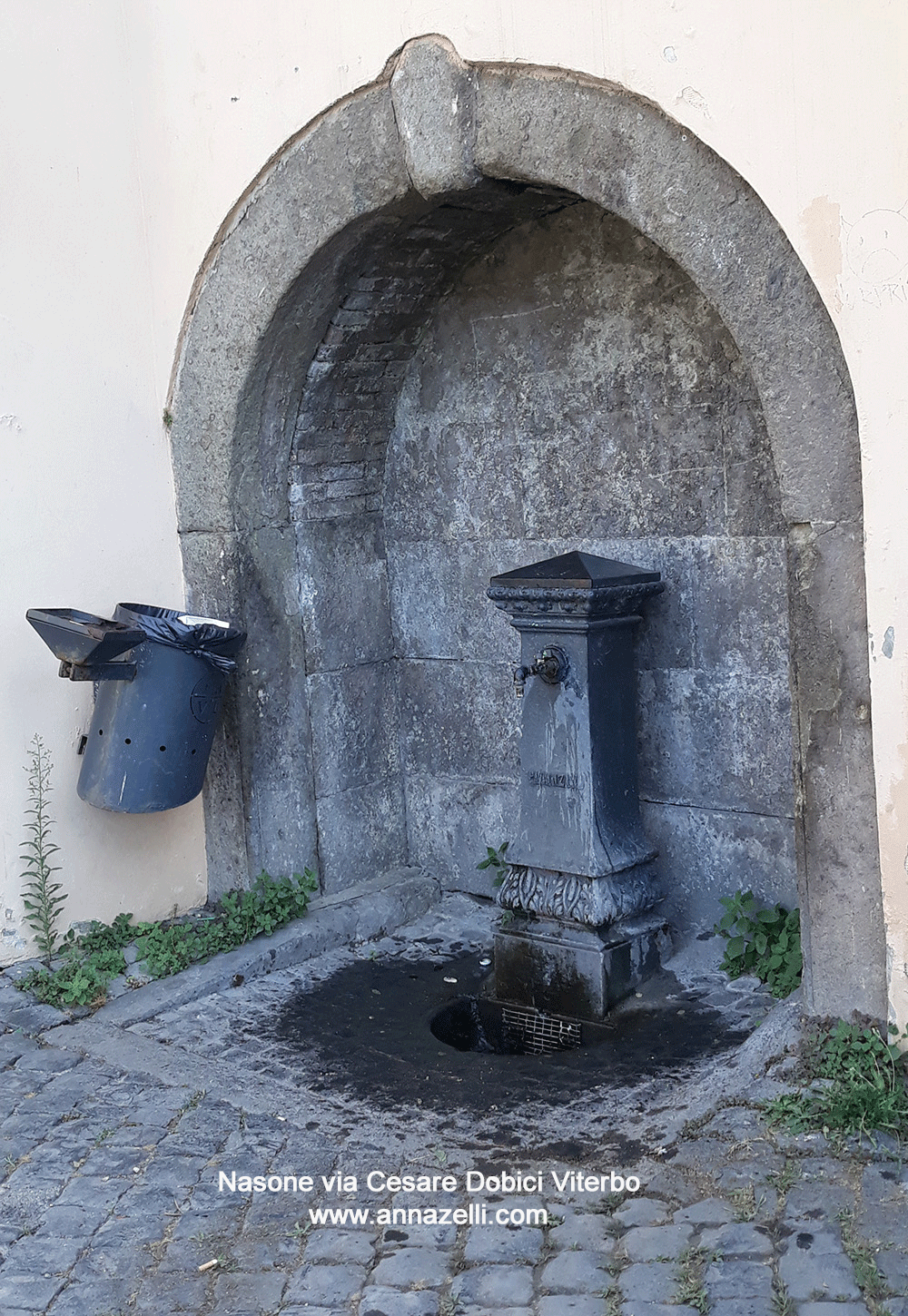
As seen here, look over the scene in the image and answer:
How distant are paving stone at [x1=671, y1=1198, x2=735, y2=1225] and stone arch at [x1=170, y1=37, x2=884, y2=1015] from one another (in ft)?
2.48

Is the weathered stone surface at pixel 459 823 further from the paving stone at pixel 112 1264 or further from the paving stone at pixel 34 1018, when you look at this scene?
the paving stone at pixel 112 1264

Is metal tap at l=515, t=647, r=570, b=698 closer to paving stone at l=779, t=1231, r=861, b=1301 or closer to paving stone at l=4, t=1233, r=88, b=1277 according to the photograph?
paving stone at l=779, t=1231, r=861, b=1301

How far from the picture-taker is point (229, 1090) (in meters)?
3.71

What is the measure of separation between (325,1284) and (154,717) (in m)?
2.16

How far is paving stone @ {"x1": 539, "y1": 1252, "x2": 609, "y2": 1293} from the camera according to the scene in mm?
2680

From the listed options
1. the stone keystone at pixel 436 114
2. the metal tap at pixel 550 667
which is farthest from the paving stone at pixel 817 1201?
the stone keystone at pixel 436 114

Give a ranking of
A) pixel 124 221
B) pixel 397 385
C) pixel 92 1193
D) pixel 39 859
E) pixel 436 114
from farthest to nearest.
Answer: pixel 397 385 → pixel 124 221 → pixel 39 859 → pixel 436 114 → pixel 92 1193

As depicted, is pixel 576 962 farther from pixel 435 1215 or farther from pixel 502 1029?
pixel 435 1215

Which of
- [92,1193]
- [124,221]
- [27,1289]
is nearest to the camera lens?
[27,1289]

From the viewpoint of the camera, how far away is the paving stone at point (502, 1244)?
2.81 m

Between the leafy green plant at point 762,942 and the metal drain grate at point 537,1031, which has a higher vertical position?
the leafy green plant at point 762,942

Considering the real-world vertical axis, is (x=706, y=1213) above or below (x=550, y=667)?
below

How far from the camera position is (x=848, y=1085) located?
10.6 feet

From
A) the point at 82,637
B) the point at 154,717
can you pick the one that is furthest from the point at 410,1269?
the point at 82,637
